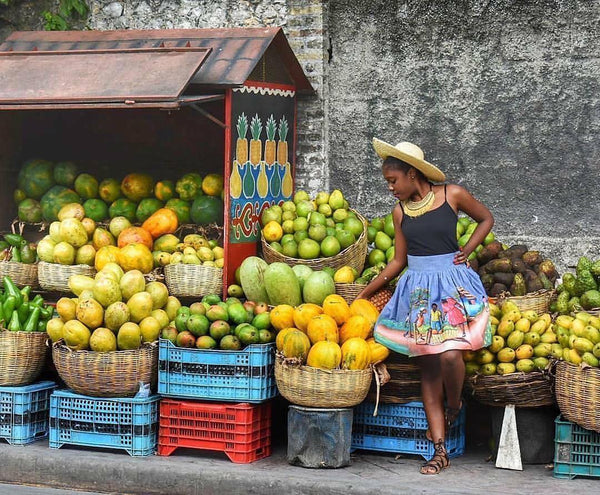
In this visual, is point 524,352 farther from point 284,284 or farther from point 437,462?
point 284,284

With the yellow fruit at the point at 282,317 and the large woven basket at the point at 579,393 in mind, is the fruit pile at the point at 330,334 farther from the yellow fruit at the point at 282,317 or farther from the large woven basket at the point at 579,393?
the large woven basket at the point at 579,393

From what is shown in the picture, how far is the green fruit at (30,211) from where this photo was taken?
9.02m

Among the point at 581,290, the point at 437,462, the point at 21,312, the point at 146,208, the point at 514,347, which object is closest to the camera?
the point at 437,462

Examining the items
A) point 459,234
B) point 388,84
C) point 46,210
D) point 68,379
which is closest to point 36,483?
point 68,379

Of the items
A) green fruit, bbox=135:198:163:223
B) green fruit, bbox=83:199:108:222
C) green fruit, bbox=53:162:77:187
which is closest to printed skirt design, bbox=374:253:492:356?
green fruit, bbox=135:198:163:223

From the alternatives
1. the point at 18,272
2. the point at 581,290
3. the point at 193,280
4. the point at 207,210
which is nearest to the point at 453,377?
the point at 581,290

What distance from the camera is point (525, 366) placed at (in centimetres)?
710

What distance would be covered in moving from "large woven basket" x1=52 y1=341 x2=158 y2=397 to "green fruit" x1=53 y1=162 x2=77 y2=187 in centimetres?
195

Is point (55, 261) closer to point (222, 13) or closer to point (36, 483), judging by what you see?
point (36, 483)

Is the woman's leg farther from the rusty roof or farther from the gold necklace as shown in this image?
the rusty roof

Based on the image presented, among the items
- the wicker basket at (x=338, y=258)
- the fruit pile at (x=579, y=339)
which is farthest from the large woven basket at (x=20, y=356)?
the fruit pile at (x=579, y=339)

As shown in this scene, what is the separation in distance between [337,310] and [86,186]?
8.73ft

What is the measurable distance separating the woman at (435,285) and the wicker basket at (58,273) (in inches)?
92.7

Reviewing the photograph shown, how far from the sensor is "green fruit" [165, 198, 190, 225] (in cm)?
865
